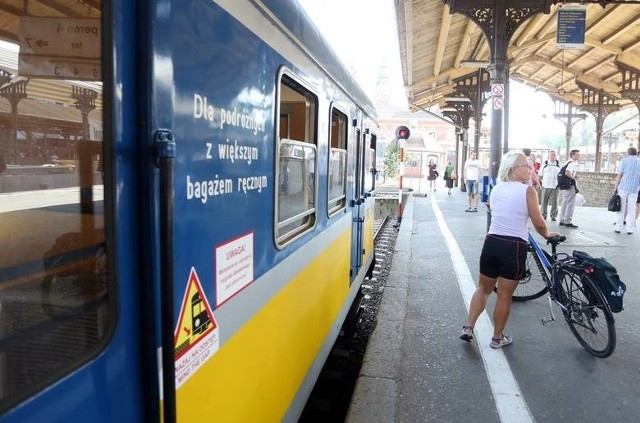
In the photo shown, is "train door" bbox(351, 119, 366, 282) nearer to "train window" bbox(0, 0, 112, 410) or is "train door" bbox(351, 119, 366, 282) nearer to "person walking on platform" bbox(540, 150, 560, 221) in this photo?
"train window" bbox(0, 0, 112, 410)

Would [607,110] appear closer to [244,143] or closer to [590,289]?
[590,289]

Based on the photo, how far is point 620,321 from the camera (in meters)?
5.12

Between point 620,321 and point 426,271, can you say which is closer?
point 620,321

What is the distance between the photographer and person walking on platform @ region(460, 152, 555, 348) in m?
4.05

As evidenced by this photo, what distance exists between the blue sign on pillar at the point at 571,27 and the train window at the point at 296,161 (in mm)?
8584

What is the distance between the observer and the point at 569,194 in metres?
10.5

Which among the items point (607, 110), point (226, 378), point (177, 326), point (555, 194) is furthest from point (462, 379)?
point (607, 110)

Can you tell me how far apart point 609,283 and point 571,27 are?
749cm

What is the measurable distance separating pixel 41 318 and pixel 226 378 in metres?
0.78

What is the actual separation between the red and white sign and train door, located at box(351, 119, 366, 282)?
10.1ft

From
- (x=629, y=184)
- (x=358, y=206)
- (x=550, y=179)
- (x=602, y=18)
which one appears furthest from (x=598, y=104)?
(x=358, y=206)

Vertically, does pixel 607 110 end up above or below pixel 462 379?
above

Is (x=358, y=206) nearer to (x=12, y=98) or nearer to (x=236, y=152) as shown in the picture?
(x=236, y=152)

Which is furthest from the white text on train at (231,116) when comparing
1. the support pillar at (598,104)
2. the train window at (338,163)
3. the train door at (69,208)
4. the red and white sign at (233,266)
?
the support pillar at (598,104)
